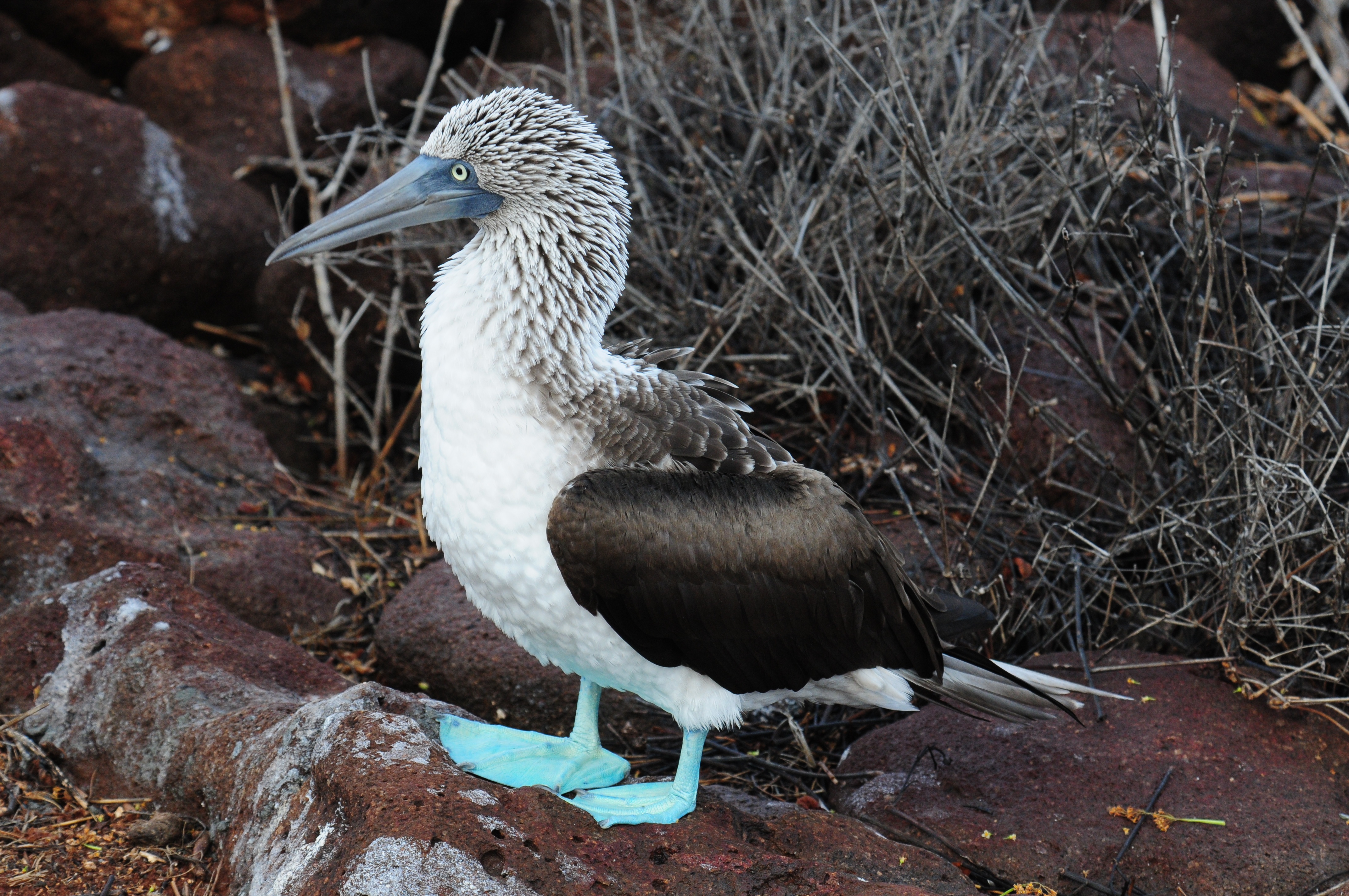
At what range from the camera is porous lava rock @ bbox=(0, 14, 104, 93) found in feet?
20.8

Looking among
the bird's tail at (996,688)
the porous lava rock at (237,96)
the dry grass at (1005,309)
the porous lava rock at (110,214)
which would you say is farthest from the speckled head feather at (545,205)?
the porous lava rock at (237,96)

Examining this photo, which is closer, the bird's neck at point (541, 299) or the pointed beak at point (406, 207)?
the bird's neck at point (541, 299)

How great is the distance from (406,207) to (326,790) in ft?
4.83

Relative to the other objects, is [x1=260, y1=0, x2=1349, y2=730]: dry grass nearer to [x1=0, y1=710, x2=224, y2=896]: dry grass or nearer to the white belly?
the white belly

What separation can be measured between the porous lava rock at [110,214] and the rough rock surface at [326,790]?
267cm

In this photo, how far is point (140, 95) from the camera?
6602mm

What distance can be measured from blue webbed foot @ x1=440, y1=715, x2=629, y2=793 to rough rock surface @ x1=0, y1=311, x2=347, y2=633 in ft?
4.49

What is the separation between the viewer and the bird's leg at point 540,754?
2.93 metres

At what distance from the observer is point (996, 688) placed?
11.1 ft

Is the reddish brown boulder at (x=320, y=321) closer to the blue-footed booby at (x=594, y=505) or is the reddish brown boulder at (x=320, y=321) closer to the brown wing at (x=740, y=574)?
the blue-footed booby at (x=594, y=505)

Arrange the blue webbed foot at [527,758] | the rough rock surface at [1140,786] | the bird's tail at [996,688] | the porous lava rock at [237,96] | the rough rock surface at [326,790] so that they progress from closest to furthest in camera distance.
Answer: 1. the rough rock surface at [326,790]
2. the blue webbed foot at [527,758]
3. the rough rock surface at [1140,786]
4. the bird's tail at [996,688]
5. the porous lava rock at [237,96]

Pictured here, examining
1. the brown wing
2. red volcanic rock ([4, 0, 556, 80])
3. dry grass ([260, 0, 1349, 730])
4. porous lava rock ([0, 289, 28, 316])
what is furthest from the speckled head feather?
red volcanic rock ([4, 0, 556, 80])

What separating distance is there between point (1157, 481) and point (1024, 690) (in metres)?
1.10

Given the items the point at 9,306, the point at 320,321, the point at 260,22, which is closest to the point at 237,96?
the point at 260,22
